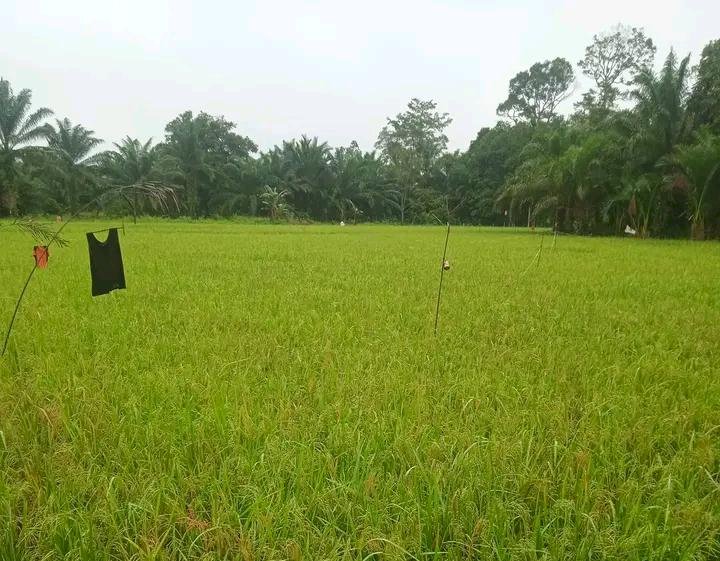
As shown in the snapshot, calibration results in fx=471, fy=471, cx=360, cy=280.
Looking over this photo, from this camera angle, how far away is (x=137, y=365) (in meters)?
2.49

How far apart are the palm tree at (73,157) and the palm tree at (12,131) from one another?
247 centimetres

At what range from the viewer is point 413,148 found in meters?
38.1

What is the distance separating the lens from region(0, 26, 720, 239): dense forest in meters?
14.0

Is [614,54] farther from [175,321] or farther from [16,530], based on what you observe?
[16,530]

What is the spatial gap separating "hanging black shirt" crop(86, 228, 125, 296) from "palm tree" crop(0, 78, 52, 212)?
864 inches

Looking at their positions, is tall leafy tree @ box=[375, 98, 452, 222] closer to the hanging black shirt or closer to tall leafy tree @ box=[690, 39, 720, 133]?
tall leafy tree @ box=[690, 39, 720, 133]

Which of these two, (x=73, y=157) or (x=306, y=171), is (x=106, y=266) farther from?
(x=306, y=171)

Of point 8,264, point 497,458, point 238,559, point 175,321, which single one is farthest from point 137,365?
point 8,264

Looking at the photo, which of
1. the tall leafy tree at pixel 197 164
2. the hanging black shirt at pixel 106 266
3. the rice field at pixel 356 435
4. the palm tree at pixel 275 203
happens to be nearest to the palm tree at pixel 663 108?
the rice field at pixel 356 435

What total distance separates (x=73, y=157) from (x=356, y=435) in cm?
A: 2802

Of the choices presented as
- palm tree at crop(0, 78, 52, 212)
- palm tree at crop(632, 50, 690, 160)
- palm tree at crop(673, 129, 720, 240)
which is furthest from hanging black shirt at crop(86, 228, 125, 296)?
palm tree at crop(0, 78, 52, 212)

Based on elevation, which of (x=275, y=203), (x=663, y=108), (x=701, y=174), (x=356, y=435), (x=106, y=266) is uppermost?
(x=663, y=108)

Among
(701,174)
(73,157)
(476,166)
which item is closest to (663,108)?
(701,174)

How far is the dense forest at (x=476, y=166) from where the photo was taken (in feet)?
45.9
